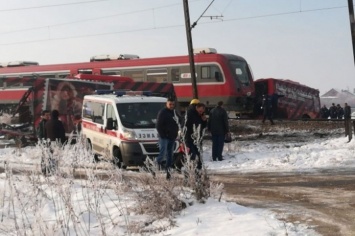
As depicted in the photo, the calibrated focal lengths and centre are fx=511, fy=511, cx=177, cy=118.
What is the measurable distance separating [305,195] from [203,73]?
15.8m

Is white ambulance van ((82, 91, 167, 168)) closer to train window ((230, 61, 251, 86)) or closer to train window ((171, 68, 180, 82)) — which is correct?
train window ((171, 68, 180, 82))

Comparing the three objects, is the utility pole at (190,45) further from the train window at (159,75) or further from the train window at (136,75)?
the train window at (136,75)

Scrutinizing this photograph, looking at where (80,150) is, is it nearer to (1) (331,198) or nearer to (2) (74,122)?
(1) (331,198)

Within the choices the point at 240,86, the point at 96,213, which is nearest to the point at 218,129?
the point at 96,213

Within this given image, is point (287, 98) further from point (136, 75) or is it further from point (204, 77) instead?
point (136, 75)

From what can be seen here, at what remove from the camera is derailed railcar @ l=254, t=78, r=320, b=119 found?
26.8 meters

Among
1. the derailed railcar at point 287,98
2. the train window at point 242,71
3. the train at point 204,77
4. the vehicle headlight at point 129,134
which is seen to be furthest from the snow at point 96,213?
the derailed railcar at point 287,98

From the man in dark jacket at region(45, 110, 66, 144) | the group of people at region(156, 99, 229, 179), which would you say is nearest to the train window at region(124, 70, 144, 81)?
the man in dark jacket at region(45, 110, 66, 144)

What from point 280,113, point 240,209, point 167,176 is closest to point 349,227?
point 240,209

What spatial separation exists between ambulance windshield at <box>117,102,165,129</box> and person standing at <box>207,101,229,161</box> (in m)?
1.80

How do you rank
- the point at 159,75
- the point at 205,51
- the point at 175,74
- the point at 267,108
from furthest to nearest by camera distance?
the point at 159,75 < the point at 175,74 < the point at 205,51 < the point at 267,108

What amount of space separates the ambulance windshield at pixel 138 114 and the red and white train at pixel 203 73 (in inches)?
390

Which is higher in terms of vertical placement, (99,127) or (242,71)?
(242,71)

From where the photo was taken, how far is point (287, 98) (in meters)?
28.5
